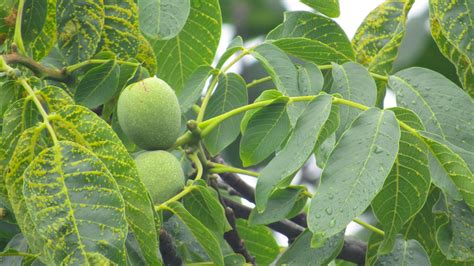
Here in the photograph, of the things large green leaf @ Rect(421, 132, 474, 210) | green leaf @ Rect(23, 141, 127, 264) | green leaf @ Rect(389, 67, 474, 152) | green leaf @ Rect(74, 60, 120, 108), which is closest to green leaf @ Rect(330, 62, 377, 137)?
green leaf @ Rect(389, 67, 474, 152)

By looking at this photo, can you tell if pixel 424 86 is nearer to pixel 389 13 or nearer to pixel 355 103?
pixel 355 103

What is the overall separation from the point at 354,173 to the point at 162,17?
42 centimetres

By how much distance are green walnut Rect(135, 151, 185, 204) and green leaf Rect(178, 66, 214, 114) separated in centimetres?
18

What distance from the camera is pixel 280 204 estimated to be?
73.2 inches

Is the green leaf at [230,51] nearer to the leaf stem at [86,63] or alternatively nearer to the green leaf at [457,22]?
the leaf stem at [86,63]

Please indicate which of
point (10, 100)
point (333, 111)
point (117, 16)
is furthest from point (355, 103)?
point (10, 100)

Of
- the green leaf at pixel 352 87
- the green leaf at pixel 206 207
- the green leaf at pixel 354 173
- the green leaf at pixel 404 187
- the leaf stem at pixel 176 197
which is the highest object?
the green leaf at pixel 354 173

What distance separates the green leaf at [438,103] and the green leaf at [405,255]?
20 cm

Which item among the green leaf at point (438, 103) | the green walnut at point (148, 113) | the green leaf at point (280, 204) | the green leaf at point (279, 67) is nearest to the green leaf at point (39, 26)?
the green walnut at point (148, 113)

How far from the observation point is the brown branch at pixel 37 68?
169cm

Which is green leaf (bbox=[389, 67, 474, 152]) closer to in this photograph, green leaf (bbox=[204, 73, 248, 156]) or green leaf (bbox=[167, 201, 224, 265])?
green leaf (bbox=[204, 73, 248, 156])

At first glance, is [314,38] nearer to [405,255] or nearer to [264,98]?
[264,98]

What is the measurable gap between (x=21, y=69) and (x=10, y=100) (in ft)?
0.38

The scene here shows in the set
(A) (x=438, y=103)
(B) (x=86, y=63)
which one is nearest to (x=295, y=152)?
(A) (x=438, y=103)
